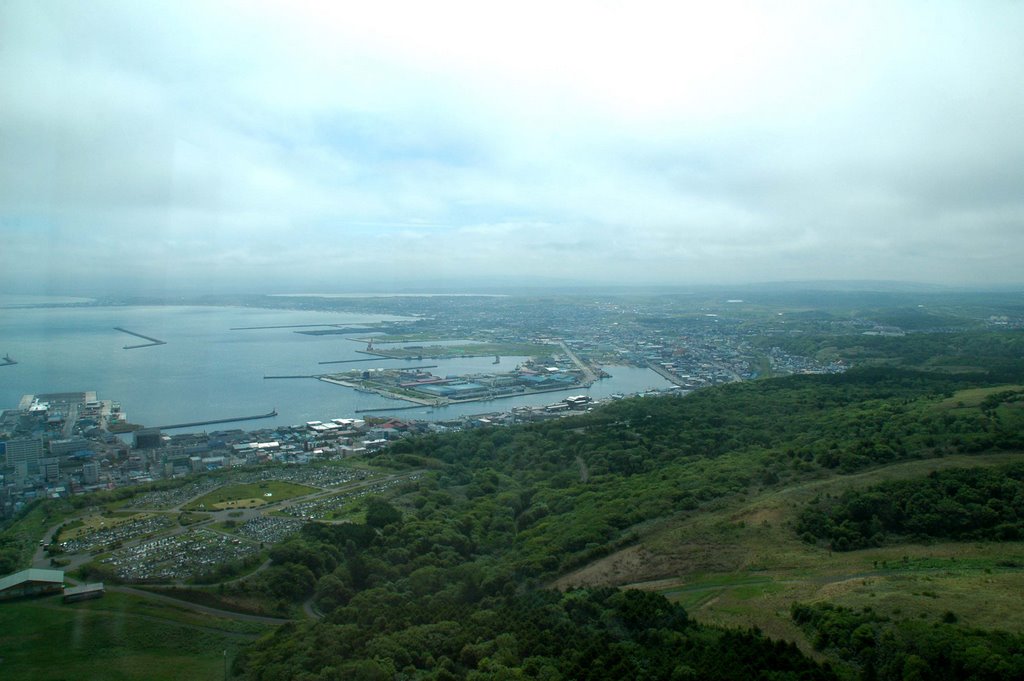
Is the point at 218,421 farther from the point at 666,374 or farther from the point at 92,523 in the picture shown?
the point at 666,374

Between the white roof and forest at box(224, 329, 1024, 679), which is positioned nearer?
forest at box(224, 329, 1024, 679)

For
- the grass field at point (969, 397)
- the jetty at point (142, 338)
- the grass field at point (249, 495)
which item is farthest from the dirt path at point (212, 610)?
the jetty at point (142, 338)

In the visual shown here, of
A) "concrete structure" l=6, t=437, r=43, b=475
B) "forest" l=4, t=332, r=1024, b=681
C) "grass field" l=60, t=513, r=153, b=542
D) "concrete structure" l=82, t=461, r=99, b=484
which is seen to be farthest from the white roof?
"concrete structure" l=6, t=437, r=43, b=475

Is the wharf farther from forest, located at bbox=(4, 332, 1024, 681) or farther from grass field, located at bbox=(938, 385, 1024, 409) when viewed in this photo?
grass field, located at bbox=(938, 385, 1024, 409)

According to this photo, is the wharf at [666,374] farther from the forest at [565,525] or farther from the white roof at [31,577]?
the white roof at [31,577]

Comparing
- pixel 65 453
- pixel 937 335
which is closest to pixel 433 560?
pixel 65 453

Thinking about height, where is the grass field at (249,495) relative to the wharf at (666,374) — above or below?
below

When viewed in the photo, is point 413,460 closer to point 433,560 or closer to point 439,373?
point 433,560
